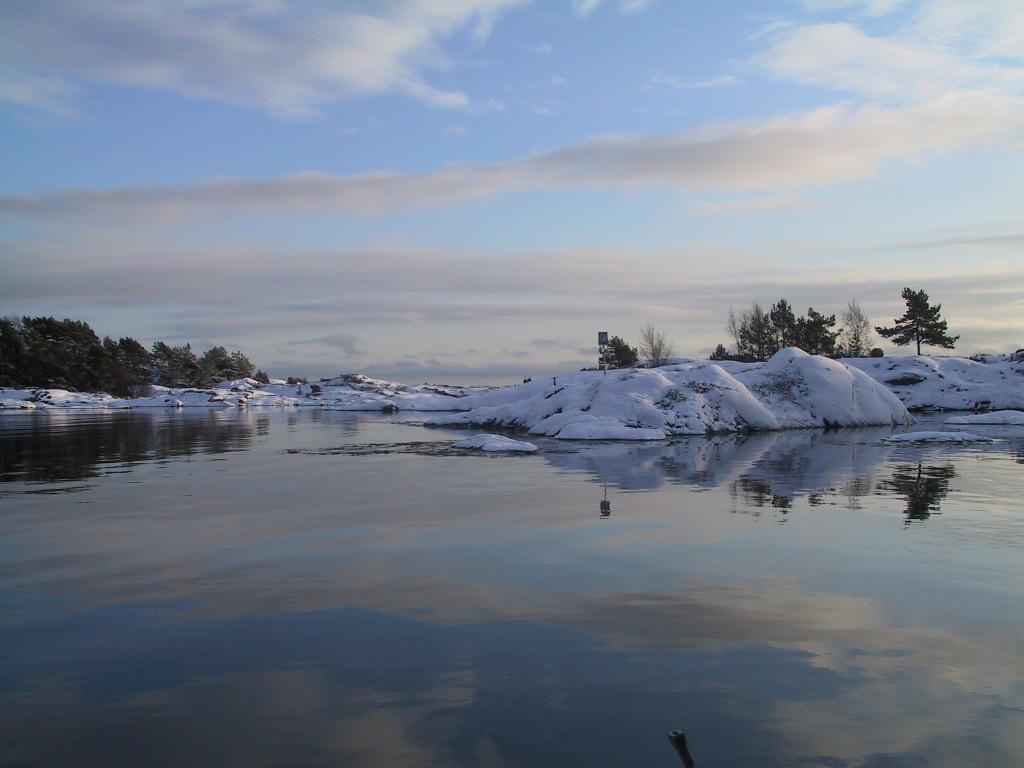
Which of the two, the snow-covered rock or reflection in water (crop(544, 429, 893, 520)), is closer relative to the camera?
reflection in water (crop(544, 429, 893, 520))

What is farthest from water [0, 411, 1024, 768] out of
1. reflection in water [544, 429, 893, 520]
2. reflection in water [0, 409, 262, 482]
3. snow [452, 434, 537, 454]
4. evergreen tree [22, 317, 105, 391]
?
evergreen tree [22, 317, 105, 391]

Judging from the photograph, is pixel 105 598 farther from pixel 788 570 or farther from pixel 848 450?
pixel 848 450

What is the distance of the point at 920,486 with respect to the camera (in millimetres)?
15188

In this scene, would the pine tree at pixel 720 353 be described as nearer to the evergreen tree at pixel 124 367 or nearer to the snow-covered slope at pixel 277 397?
the snow-covered slope at pixel 277 397

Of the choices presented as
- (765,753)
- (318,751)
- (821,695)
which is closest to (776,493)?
(821,695)

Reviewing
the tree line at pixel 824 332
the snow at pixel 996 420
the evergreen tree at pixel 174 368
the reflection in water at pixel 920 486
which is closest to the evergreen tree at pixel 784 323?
the tree line at pixel 824 332

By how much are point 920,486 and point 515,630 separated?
473 inches

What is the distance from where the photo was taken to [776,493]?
46.8 ft

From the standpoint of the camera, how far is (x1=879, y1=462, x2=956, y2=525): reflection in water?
12.2 meters

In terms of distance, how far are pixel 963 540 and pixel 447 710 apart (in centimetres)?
805

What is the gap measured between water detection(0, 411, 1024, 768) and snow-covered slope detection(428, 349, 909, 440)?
18.6m

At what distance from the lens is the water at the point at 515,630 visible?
4.49m

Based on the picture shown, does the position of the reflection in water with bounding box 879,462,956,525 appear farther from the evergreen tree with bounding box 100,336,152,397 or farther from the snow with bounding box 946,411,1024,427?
the evergreen tree with bounding box 100,336,152,397

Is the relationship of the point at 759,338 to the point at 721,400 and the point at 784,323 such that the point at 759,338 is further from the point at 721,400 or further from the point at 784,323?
the point at 721,400
